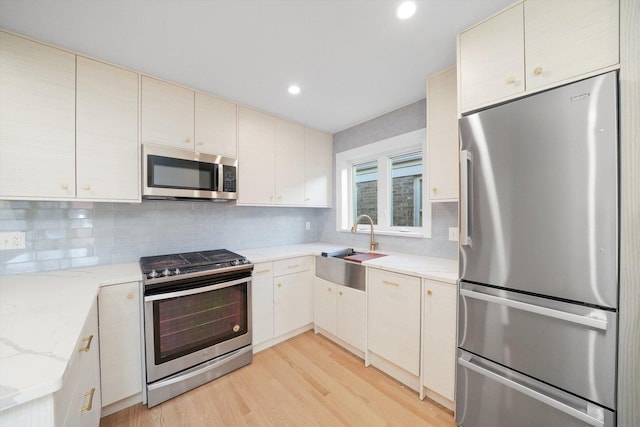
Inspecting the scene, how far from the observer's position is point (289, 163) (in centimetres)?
277

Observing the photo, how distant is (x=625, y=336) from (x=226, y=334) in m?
2.33

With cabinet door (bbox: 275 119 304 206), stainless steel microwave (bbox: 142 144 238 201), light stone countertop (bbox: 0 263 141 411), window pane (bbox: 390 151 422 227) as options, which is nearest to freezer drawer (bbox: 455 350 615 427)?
window pane (bbox: 390 151 422 227)

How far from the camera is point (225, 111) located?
2248mm

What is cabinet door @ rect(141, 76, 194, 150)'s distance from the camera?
1.85 meters

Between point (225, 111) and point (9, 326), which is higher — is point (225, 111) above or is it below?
above

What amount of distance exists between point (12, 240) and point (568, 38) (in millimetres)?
3411

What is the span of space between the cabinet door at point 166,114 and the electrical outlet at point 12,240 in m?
1.03

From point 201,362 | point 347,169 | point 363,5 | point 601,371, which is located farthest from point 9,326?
point 347,169

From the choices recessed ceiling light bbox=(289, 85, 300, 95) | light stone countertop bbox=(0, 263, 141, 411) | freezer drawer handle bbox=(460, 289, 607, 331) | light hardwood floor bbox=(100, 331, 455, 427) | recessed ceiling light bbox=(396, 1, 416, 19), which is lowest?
light hardwood floor bbox=(100, 331, 455, 427)

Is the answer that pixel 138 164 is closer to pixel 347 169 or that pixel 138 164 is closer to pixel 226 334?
pixel 226 334

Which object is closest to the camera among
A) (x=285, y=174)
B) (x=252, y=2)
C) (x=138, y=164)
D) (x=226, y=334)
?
(x=252, y=2)

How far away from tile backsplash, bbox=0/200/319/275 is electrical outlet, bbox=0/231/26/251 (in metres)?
0.03

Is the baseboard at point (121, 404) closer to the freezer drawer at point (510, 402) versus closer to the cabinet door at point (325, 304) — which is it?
Result: the cabinet door at point (325, 304)

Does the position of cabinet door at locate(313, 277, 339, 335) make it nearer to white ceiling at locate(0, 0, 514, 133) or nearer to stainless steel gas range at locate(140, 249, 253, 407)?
stainless steel gas range at locate(140, 249, 253, 407)
